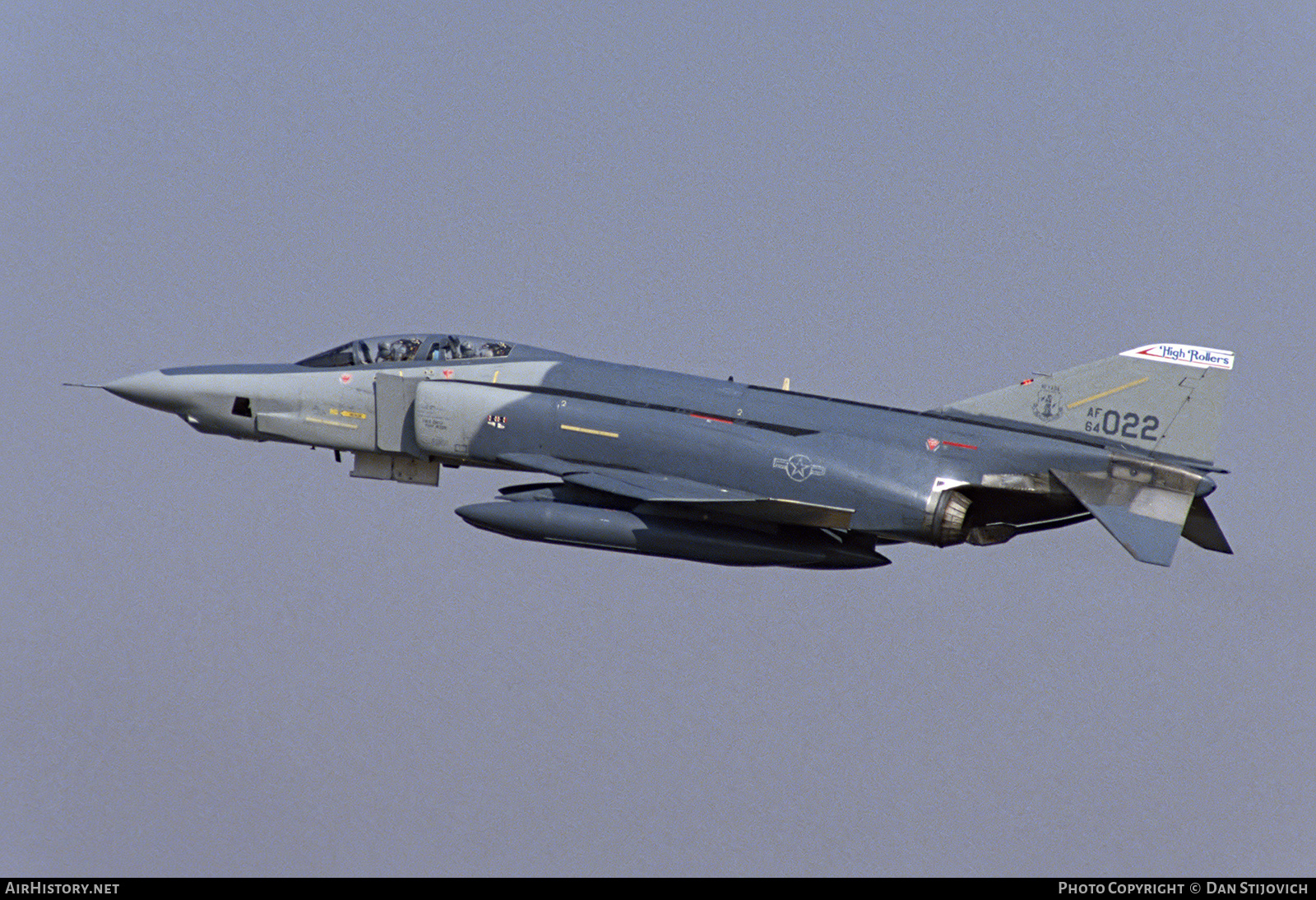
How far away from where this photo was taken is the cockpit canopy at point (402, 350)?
2808cm

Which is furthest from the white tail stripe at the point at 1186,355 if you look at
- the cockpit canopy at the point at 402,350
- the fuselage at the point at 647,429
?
the cockpit canopy at the point at 402,350

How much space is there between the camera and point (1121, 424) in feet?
85.7

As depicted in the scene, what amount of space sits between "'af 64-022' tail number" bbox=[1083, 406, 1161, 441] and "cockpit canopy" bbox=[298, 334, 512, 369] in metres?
7.53

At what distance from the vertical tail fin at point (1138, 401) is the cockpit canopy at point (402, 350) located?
6415 millimetres

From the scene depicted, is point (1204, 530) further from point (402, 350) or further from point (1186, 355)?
point (402, 350)

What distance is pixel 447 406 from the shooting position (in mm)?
27391

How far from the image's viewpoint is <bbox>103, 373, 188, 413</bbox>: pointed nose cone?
28.3m

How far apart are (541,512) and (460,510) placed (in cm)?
99

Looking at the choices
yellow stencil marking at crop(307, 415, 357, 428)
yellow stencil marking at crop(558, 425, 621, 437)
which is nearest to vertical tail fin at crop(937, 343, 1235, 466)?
yellow stencil marking at crop(558, 425, 621, 437)

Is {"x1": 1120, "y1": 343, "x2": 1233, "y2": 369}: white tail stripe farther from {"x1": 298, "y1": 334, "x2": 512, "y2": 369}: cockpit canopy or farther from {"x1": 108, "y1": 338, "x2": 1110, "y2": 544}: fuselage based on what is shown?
{"x1": 298, "y1": 334, "x2": 512, "y2": 369}: cockpit canopy

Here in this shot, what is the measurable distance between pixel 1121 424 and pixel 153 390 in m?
12.3

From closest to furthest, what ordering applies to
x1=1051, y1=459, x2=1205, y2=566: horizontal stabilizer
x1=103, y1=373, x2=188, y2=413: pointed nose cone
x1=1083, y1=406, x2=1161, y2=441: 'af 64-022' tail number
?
x1=1051, y1=459, x2=1205, y2=566: horizontal stabilizer → x1=1083, y1=406, x2=1161, y2=441: 'af 64-022' tail number → x1=103, y1=373, x2=188, y2=413: pointed nose cone

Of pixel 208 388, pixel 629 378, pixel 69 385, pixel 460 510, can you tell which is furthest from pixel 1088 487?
pixel 69 385

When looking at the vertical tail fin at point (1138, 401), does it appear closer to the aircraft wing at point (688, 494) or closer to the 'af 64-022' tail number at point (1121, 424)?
the 'af 64-022' tail number at point (1121, 424)
